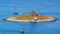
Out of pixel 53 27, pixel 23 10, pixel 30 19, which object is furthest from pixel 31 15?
pixel 23 10

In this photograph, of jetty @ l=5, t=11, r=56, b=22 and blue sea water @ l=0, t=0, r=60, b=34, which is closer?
blue sea water @ l=0, t=0, r=60, b=34

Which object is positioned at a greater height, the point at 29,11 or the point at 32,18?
the point at 29,11

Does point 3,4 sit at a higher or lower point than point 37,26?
higher

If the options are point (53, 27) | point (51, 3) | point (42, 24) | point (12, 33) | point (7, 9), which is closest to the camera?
point (12, 33)

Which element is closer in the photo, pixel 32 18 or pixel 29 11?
pixel 32 18

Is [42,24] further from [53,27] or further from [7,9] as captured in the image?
[7,9]

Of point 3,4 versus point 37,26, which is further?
point 3,4

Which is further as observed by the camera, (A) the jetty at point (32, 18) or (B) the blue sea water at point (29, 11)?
(A) the jetty at point (32, 18)

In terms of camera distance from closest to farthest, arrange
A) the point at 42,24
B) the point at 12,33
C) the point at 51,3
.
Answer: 1. the point at 12,33
2. the point at 42,24
3. the point at 51,3
